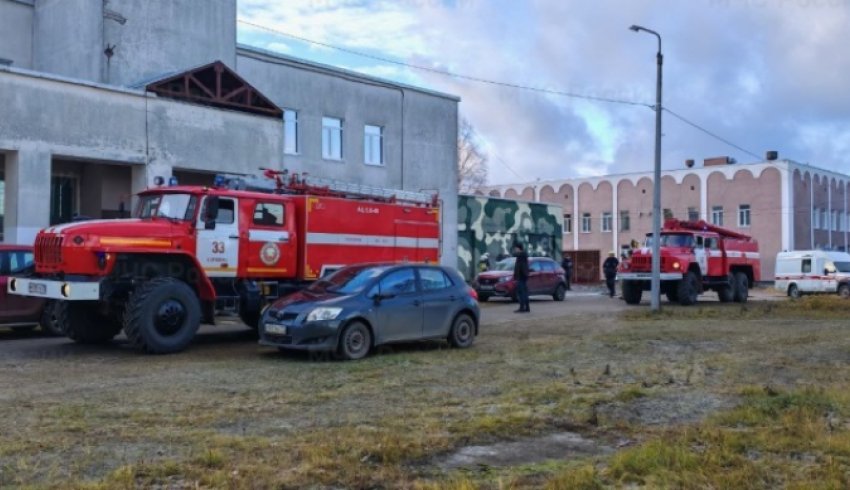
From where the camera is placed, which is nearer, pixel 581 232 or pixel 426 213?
pixel 426 213

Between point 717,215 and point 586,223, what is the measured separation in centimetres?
1046

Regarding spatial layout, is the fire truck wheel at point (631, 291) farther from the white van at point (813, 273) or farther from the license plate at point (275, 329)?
the license plate at point (275, 329)

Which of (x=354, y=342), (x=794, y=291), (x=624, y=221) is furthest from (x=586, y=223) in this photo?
(x=354, y=342)

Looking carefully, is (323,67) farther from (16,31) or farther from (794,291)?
(794,291)

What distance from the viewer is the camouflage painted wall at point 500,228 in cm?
3803

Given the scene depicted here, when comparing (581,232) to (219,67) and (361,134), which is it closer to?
(361,134)

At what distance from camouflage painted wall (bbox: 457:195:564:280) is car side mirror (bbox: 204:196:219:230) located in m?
23.5

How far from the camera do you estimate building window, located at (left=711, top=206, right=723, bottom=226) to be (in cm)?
5578

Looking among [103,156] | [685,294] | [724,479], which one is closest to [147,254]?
[103,156]

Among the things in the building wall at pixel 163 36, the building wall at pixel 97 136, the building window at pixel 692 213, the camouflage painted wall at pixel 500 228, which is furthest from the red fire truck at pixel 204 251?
the building window at pixel 692 213

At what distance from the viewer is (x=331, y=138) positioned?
3042 centimetres

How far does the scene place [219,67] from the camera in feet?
75.6

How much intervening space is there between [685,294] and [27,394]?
20.8 metres

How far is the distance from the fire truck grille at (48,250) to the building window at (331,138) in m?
17.4
